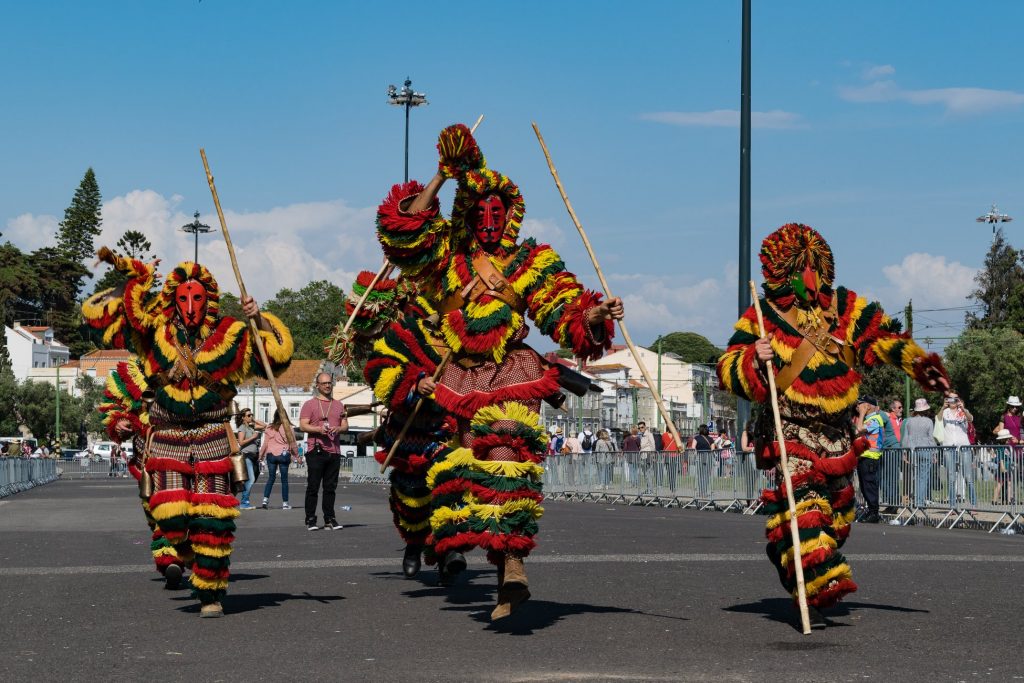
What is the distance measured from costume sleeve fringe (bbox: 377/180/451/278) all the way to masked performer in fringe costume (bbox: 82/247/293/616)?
0.83 m

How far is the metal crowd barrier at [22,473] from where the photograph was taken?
1268 inches

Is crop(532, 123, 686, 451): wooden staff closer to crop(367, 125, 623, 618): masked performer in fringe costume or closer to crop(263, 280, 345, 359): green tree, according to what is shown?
crop(367, 125, 623, 618): masked performer in fringe costume

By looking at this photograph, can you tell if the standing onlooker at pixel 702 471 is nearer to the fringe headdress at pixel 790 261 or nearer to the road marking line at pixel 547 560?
the road marking line at pixel 547 560

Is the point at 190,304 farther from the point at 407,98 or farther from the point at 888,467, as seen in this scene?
the point at 407,98

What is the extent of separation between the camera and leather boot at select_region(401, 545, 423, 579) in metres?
11.1

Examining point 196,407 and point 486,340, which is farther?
point 196,407

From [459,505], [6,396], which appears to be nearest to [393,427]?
[459,505]

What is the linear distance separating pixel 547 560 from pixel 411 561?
165 centimetres

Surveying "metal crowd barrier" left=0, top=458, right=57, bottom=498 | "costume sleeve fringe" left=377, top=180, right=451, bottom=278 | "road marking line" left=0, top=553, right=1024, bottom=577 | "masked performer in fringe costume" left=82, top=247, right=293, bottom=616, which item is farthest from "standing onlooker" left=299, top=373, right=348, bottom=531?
"metal crowd barrier" left=0, top=458, right=57, bottom=498

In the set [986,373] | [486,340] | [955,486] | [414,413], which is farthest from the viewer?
[986,373]

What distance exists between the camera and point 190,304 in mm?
9539

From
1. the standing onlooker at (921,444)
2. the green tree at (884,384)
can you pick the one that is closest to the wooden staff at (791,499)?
the standing onlooker at (921,444)

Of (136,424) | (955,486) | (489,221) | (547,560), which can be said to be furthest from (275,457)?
(489,221)

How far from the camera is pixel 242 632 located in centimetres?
828
